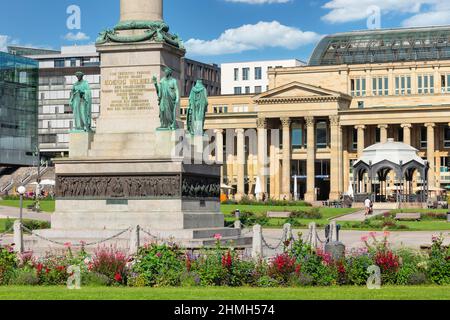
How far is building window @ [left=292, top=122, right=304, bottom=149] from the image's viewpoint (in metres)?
170

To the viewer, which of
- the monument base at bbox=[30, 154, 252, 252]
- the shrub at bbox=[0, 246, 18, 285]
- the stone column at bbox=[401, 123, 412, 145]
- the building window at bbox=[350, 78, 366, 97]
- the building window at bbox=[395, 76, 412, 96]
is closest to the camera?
the shrub at bbox=[0, 246, 18, 285]

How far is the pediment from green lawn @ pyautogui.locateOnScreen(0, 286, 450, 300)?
133m

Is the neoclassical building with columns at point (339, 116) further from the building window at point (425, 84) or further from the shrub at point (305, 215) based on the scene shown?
the shrub at point (305, 215)

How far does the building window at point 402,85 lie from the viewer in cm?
16612

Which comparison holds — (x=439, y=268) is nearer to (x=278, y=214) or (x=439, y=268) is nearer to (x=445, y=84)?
(x=278, y=214)

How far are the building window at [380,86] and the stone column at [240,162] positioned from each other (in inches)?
876

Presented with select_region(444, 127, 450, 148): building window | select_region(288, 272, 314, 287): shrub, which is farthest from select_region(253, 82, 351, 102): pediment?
select_region(288, 272, 314, 287): shrub

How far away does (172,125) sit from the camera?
1734 inches

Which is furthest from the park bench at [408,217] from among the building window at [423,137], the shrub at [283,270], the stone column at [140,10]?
the building window at [423,137]

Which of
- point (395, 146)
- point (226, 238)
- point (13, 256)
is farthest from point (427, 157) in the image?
point (13, 256)

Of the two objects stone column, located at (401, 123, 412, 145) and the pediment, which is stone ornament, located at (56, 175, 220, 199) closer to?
stone column, located at (401, 123, 412, 145)
